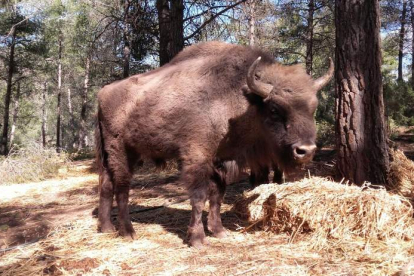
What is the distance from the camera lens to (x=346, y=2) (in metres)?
5.35

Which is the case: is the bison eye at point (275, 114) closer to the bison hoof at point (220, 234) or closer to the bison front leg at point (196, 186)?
the bison front leg at point (196, 186)

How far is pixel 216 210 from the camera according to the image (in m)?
4.97

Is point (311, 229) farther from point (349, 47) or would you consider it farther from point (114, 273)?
point (349, 47)

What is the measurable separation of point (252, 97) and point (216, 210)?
1.67 m

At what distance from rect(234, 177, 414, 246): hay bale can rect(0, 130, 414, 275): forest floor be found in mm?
213

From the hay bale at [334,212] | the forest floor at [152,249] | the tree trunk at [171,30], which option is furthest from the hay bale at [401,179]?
the tree trunk at [171,30]

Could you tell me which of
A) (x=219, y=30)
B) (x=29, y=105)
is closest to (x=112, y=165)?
(x=219, y=30)

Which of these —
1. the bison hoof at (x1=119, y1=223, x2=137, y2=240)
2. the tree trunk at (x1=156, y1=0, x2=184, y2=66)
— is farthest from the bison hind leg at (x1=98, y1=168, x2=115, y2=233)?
the tree trunk at (x1=156, y1=0, x2=184, y2=66)

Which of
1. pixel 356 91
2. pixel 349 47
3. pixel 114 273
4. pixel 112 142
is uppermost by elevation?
pixel 349 47

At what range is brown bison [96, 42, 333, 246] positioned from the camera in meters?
4.32

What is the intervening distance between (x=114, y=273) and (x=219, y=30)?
7769mm

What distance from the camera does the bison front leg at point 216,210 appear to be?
4.85 metres

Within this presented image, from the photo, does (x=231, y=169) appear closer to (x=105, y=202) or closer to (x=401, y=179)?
(x=105, y=202)

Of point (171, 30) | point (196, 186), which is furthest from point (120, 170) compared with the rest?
point (171, 30)
